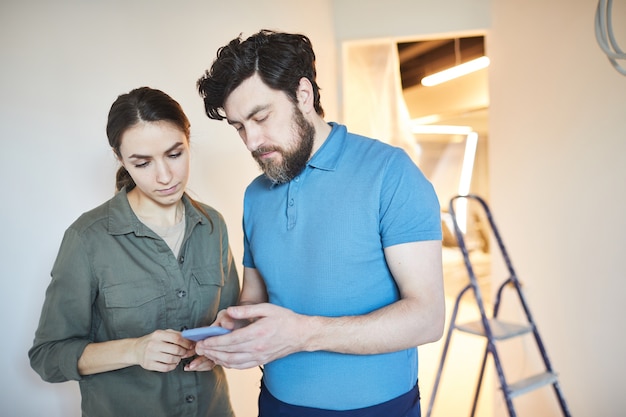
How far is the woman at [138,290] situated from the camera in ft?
3.78

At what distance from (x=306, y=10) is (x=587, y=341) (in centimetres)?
215

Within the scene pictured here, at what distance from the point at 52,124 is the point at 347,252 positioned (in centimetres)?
103

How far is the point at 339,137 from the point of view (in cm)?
117

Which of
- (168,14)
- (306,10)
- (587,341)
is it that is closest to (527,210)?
(587,341)

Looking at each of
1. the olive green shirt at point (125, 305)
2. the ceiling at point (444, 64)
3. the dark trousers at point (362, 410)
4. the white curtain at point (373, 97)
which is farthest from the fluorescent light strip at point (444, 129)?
the dark trousers at point (362, 410)

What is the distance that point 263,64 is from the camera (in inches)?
44.8

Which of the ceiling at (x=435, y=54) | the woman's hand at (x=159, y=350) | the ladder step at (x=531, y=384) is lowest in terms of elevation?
the ladder step at (x=531, y=384)

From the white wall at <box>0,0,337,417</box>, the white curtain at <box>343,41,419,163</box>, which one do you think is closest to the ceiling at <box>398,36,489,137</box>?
the white curtain at <box>343,41,419,163</box>

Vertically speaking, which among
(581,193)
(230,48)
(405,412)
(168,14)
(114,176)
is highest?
(168,14)

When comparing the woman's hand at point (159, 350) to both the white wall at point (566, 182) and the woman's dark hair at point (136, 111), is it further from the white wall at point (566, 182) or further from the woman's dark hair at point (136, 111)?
the white wall at point (566, 182)

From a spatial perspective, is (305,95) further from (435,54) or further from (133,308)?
(435,54)

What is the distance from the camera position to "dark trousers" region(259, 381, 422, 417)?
1042 mm

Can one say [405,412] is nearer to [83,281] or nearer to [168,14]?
[83,281]

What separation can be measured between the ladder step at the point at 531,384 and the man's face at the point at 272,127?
126cm
